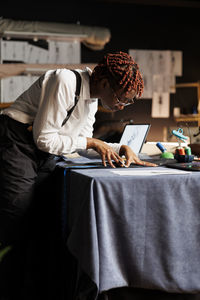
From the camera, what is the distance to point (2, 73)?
14.3 feet

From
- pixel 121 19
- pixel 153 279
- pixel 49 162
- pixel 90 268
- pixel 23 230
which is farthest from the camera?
pixel 121 19

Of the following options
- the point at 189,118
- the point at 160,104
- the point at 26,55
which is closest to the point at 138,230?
the point at 26,55

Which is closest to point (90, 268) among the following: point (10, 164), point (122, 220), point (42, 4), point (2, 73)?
point (122, 220)

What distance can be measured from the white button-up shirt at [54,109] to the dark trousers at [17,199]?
69mm

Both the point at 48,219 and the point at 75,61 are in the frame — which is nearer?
the point at 48,219

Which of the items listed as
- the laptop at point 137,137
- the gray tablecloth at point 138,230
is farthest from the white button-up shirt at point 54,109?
the laptop at point 137,137

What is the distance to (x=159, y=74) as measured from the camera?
16.0ft

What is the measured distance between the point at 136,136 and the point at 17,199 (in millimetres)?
959

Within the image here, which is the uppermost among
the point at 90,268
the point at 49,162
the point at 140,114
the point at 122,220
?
the point at 140,114

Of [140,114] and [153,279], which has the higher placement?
[140,114]

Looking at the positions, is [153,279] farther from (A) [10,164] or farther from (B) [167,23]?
(B) [167,23]

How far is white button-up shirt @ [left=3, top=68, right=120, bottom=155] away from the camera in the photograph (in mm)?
1374

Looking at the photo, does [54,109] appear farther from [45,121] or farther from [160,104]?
[160,104]

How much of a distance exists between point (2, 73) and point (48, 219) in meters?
3.10
